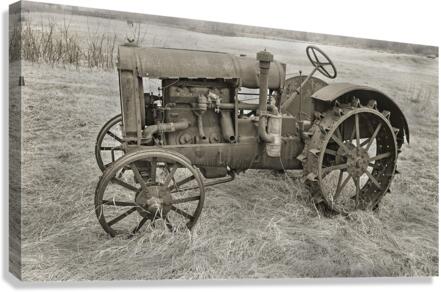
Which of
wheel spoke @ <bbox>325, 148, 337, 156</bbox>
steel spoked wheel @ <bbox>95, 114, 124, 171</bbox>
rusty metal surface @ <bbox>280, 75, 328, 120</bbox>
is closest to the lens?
steel spoked wheel @ <bbox>95, 114, 124, 171</bbox>

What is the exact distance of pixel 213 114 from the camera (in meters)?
4.09

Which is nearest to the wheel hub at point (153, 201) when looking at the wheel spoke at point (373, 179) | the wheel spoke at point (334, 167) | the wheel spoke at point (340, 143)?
the wheel spoke at point (334, 167)

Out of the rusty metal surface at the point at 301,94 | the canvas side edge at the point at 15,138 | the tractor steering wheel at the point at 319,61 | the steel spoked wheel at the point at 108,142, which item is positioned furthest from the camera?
the rusty metal surface at the point at 301,94

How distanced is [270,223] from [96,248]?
1466 mm

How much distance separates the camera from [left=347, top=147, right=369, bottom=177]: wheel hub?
446cm

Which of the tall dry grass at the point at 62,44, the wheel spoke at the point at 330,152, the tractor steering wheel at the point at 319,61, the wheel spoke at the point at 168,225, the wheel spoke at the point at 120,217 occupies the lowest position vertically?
the wheel spoke at the point at 168,225

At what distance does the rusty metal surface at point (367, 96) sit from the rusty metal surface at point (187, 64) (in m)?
0.63

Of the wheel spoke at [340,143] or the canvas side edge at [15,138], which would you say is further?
the wheel spoke at [340,143]

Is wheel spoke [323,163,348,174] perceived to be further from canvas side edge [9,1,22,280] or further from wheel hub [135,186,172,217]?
canvas side edge [9,1,22,280]

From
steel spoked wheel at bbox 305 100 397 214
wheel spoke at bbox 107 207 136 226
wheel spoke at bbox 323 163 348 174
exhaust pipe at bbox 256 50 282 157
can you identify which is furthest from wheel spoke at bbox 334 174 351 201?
wheel spoke at bbox 107 207 136 226

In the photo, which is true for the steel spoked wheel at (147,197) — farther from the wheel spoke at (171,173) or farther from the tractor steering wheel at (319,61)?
the tractor steering wheel at (319,61)

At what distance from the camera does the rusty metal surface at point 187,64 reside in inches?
148

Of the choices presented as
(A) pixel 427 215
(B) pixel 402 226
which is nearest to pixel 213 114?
(B) pixel 402 226

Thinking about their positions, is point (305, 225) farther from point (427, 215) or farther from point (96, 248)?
point (96, 248)
